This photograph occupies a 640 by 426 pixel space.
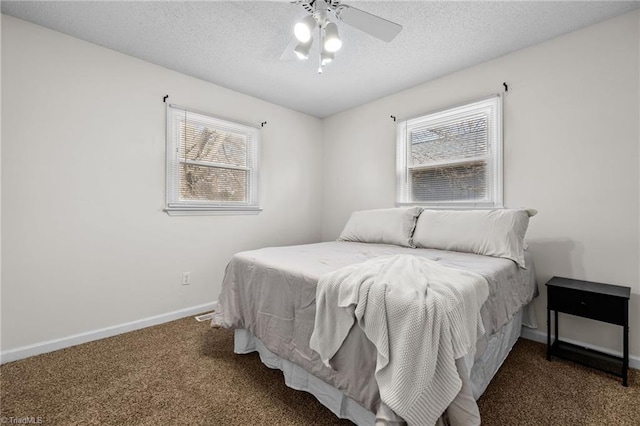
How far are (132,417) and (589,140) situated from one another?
3427 mm

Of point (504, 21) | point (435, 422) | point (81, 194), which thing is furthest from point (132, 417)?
point (504, 21)

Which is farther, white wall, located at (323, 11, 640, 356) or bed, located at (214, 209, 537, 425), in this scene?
white wall, located at (323, 11, 640, 356)

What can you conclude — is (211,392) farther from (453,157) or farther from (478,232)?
(453,157)

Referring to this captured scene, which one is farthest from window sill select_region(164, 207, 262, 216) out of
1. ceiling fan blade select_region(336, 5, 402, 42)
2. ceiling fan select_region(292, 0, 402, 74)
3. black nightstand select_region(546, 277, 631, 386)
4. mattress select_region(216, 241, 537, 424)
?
black nightstand select_region(546, 277, 631, 386)

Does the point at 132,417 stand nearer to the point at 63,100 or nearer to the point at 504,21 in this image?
the point at 63,100

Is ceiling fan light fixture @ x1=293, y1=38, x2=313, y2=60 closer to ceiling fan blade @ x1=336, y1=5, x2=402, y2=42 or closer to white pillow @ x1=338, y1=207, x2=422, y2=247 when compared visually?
ceiling fan blade @ x1=336, y1=5, x2=402, y2=42

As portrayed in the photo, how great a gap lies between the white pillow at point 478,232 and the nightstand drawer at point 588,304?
0.33 meters

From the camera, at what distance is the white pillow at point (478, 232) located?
6.70ft

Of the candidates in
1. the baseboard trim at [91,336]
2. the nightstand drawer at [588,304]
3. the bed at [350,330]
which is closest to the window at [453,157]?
the bed at [350,330]

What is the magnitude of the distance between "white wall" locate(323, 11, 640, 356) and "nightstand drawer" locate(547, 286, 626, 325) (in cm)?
37

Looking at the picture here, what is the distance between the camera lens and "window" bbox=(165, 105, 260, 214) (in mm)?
2832

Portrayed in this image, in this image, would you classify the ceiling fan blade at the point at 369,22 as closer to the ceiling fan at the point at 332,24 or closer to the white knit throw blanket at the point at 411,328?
the ceiling fan at the point at 332,24

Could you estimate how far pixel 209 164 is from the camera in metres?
3.08

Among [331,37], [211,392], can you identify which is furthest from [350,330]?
[331,37]
